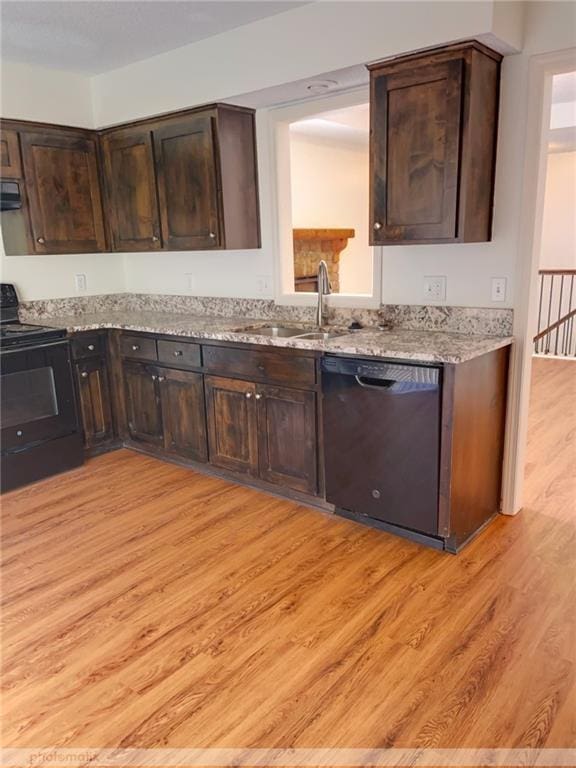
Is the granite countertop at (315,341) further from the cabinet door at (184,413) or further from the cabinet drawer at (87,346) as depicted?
the cabinet door at (184,413)

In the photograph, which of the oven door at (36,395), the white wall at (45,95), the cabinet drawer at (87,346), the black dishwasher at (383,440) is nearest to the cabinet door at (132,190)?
the white wall at (45,95)

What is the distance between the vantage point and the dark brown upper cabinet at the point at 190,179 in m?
3.39

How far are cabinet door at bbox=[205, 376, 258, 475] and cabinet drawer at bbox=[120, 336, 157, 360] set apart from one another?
526mm

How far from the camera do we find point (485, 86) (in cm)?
250

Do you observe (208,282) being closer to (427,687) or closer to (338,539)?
(338,539)

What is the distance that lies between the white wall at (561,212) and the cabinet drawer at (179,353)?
6.74m

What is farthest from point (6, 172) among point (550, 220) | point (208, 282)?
point (550, 220)

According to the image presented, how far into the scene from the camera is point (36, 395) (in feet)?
11.7

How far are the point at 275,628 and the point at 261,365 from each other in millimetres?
1386

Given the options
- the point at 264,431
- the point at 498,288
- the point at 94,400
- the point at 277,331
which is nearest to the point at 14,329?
the point at 94,400

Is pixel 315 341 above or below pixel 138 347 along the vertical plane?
above

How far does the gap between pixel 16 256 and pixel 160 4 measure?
195 centimetres

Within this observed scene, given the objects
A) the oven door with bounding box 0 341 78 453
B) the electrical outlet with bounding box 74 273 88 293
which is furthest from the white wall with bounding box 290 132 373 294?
the oven door with bounding box 0 341 78 453

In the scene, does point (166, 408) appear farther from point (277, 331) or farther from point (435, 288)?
point (435, 288)
